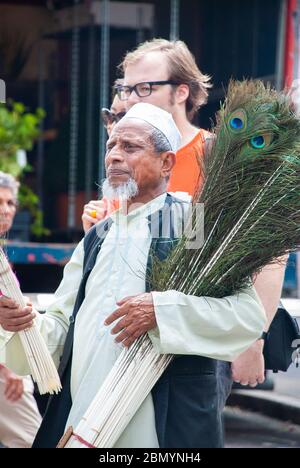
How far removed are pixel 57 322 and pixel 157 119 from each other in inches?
29.5

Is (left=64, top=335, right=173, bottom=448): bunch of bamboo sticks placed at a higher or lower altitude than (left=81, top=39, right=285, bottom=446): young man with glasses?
lower

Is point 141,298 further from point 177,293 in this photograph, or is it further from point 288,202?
point 288,202

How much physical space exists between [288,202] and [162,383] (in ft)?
2.23

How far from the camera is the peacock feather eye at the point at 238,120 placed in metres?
3.33

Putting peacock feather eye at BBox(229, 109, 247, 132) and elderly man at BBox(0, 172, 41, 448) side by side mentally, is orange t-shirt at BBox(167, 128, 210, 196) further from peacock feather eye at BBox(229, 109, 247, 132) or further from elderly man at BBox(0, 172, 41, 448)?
elderly man at BBox(0, 172, 41, 448)

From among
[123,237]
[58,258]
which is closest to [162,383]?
[123,237]

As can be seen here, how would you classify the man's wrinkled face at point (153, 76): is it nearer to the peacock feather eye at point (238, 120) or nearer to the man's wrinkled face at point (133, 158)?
the man's wrinkled face at point (133, 158)

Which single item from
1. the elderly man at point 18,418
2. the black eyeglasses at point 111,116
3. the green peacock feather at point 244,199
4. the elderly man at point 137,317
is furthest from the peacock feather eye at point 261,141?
the elderly man at point 18,418

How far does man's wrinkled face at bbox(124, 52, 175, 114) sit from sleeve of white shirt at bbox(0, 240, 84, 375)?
3.05 feet

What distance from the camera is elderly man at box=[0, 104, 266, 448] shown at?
3.15 m

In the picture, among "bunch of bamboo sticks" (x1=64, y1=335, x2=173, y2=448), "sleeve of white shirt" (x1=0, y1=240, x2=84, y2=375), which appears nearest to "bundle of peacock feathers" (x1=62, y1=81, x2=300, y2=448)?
"bunch of bamboo sticks" (x1=64, y1=335, x2=173, y2=448)

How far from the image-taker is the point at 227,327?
3.15 meters

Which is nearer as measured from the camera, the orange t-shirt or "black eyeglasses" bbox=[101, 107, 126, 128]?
the orange t-shirt

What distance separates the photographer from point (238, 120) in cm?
335
